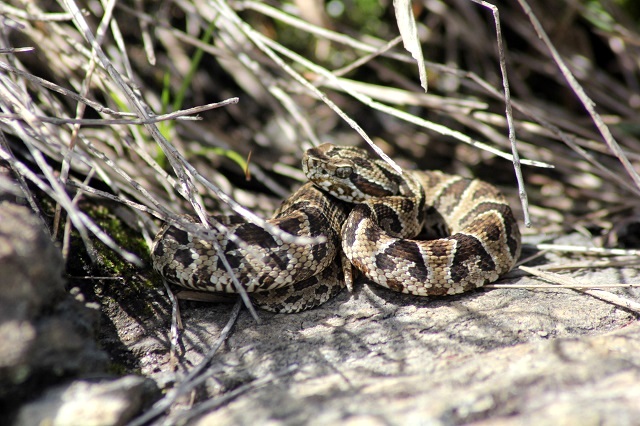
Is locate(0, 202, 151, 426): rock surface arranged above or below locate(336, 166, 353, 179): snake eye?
below

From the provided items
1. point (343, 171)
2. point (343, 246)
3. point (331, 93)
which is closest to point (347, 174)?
point (343, 171)

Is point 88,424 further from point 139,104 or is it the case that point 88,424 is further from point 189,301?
point 139,104

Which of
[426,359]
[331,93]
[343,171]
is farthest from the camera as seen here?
[331,93]

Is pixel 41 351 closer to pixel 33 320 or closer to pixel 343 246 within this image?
pixel 33 320

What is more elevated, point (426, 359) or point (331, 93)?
point (331, 93)

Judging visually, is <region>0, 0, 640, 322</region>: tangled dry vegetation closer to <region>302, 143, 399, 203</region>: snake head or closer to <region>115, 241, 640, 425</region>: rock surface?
<region>302, 143, 399, 203</region>: snake head

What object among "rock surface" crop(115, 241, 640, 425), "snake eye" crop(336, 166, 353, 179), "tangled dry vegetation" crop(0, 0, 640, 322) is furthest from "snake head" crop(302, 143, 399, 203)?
"rock surface" crop(115, 241, 640, 425)

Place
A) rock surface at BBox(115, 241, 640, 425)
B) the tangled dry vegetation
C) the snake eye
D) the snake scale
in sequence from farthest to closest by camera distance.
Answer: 1. the tangled dry vegetation
2. the snake eye
3. the snake scale
4. rock surface at BBox(115, 241, 640, 425)

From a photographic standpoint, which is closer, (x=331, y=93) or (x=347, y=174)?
(x=347, y=174)
